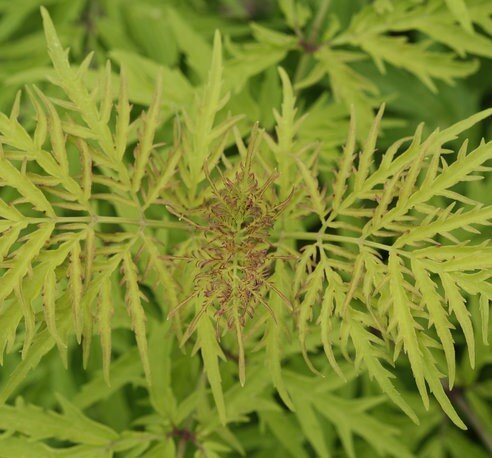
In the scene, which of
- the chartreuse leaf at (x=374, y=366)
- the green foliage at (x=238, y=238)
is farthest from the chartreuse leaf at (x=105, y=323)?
the chartreuse leaf at (x=374, y=366)

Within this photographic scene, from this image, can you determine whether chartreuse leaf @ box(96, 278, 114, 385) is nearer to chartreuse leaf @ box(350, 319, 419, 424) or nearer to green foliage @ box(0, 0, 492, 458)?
green foliage @ box(0, 0, 492, 458)

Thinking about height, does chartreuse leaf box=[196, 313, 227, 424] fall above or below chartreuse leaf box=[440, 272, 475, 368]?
below

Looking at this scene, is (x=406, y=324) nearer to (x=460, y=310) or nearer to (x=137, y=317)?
(x=460, y=310)

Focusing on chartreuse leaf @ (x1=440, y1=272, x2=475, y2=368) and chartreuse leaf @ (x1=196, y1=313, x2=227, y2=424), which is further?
chartreuse leaf @ (x1=196, y1=313, x2=227, y2=424)

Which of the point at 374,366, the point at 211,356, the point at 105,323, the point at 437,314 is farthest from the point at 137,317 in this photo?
the point at 437,314

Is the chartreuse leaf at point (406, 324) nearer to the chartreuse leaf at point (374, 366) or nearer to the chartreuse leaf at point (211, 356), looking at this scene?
the chartreuse leaf at point (374, 366)

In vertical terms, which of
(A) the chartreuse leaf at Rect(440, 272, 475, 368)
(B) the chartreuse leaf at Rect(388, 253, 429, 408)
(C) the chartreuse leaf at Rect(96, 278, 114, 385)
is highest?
(A) the chartreuse leaf at Rect(440, 272, 475, 368)

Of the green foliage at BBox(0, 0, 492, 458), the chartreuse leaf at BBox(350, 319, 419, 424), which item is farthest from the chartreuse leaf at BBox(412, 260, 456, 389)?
the chartreuse leaf at BBox(350, 319, 419, 424)

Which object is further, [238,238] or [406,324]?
[238,238]
